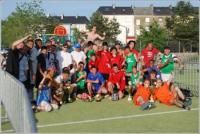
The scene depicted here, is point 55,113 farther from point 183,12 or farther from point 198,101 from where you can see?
point 183,12

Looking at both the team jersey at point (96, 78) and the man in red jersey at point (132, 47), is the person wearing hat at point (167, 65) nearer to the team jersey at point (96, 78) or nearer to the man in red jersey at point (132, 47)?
the man in red jersey at point (132, 47)

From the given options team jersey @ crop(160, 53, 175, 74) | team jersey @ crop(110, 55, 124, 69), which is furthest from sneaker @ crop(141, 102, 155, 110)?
team jersey @ crop(110, 55, 124, 69)

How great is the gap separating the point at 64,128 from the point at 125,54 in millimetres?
5523

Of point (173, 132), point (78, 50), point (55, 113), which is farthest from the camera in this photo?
point (78, 50)

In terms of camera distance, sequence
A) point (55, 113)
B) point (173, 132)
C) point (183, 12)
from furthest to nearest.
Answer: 1. point (183, 12)
2. point (55, 113)
3. point (173, 132)

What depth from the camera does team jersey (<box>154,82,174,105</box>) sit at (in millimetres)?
12695

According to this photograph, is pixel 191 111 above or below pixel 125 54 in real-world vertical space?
below

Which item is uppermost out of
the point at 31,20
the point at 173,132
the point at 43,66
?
the point at 31,20

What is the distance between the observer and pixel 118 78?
13859 mm

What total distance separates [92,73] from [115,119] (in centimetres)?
328

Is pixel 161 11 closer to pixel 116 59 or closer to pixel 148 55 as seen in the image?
pixel 148 55

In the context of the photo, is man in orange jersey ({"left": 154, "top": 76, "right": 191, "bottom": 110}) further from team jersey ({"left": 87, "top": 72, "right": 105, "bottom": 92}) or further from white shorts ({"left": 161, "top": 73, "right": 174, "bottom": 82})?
team jersey ({"left": 87, "top": 72, "right": 105, "bottom": 92})

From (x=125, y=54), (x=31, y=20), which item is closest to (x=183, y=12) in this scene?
(x=31, y=20)

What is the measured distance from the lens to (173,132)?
923 cm
